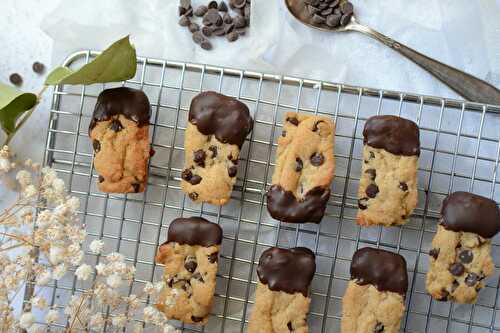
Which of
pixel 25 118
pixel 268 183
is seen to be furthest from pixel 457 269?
pixel 25 118

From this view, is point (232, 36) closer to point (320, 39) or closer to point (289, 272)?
point (320, 39)

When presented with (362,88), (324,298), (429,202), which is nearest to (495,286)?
(429,202)

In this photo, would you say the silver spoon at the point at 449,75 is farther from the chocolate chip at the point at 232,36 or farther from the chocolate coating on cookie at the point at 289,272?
Result: the chocolate coating on cookie at the point at 289,272

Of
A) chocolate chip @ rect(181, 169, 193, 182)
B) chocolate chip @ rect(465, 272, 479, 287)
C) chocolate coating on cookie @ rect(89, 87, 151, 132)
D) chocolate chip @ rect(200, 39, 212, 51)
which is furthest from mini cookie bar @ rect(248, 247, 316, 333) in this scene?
chocolate chip @ rect(200, 39, 212, 51)

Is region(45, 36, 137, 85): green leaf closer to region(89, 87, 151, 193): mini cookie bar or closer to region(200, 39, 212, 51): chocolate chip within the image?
region(89, 87, 151, 193): mini cookie bar

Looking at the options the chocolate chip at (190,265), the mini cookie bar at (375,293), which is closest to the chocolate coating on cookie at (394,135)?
the mini cookie bar at (375,293)
